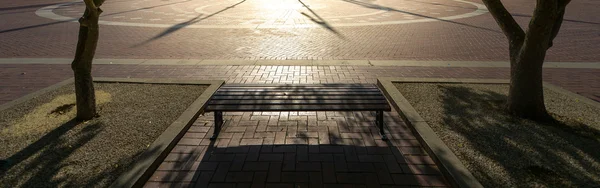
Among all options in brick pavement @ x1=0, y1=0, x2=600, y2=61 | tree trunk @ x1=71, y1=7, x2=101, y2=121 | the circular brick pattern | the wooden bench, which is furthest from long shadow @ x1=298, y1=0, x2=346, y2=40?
tree trunk @ x1=71, y1=7, x2=101, y2=121

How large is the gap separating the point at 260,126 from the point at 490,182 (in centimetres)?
283

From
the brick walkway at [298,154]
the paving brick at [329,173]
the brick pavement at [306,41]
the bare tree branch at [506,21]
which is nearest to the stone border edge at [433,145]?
the brick walkway at [298,154]

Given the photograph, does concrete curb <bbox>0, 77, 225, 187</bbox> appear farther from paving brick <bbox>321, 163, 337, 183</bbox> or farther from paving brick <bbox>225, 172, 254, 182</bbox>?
paving brick <bbox>321, 163, 337, 183</bbox>

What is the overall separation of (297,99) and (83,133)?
8.87 ft

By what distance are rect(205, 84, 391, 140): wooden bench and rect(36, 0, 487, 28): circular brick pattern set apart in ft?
31.3

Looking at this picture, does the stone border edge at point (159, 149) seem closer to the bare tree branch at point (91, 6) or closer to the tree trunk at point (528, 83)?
the bare tree branch at point (91, 6)

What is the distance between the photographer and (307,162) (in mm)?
4086

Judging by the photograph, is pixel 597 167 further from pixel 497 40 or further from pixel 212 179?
pixel 497 40

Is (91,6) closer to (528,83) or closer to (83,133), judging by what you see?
(83,133)

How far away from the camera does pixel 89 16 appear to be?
4746mm

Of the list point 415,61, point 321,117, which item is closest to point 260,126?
point 321,117

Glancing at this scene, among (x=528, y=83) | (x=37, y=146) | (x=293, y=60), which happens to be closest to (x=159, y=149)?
(x=37, y=146)

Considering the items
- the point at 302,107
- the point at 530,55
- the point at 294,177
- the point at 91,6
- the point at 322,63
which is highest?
the point at 91,6

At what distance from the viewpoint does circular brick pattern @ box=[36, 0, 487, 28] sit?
1501 centimetres
